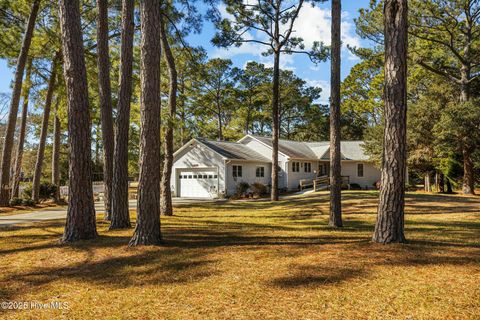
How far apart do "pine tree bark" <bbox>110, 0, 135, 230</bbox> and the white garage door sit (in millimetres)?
15902

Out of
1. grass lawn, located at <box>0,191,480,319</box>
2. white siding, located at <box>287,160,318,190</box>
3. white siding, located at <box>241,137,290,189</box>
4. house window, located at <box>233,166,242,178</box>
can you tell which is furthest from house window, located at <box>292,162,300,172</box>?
grass lawn, located at <box>0,191,480,319</box>

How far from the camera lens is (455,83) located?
85.4 ft

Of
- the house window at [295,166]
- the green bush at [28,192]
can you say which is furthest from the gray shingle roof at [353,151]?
the green bush at [28,192]

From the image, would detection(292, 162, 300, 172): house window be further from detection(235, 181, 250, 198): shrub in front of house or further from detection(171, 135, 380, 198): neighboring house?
detection(235, 181, 250, 198): shrub in front of house

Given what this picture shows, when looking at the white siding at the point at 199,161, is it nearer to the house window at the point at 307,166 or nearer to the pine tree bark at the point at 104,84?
the house window at the point at 307,166

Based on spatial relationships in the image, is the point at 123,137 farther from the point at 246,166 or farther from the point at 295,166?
the point at 295,166

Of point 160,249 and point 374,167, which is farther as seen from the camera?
point 374,167

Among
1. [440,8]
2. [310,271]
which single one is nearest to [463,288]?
[310,271]

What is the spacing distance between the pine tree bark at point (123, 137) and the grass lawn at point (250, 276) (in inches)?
54.7

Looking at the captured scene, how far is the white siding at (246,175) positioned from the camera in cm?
2617

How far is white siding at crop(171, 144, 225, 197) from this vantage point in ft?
85.6

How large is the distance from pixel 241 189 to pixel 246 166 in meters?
2.57

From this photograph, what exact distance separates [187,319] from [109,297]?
1339mm

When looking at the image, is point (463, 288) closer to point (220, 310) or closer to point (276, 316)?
point (276, 316)
